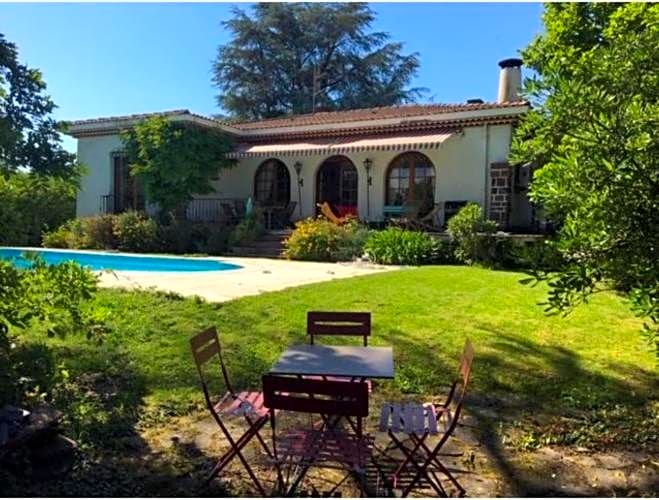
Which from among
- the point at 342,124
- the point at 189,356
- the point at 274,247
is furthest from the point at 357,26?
the point at 189,356

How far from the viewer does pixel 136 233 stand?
30.1 m

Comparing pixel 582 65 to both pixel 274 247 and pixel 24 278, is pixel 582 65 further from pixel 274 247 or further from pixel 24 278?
pixel 274 247

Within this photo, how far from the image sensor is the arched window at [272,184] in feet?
110

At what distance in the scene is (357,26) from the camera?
56.8 metres

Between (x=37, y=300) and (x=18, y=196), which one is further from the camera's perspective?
(x=18, y=196)

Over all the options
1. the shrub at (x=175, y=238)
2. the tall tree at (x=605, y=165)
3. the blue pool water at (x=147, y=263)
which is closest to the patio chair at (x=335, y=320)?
the tall tree at (x=605, y=165)

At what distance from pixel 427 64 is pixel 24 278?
186ft

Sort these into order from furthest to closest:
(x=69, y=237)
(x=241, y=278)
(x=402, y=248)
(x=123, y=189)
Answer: (x=123, y=189) → (x=69, y=237) → (x=402, y=248) → (x=241, y=278)

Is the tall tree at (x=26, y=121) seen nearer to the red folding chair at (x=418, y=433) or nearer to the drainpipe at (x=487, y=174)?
the red folding chair at (x=418, y=433)

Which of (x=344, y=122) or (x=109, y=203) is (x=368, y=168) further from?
(x=109, y=203)

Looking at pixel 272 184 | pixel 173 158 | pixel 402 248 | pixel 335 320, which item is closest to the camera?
pixel 335 320

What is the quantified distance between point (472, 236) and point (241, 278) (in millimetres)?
9801

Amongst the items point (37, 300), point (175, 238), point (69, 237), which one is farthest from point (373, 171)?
point (37, 300)

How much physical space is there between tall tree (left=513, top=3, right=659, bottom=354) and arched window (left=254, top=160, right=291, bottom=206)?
28.2 meters
